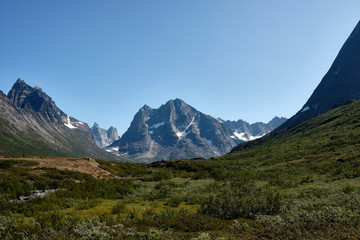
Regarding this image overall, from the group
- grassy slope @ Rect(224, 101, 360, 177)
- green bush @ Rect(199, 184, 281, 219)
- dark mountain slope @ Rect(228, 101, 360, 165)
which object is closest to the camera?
green bush @ Rect(199, 184, 281, 219)

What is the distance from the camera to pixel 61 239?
8820mm

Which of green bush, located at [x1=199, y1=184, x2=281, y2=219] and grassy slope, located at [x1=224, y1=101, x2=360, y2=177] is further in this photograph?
grassy slope, located at [x1=224, y1=101, x2=360, y2=177]

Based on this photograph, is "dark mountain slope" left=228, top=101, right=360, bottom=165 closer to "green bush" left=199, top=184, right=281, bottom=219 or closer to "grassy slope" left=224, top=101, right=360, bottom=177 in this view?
"grassy slope" left=224, top=101, right=360, bottom=177

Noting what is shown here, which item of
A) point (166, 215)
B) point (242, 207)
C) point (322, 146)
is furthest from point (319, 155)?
point (166, 215)

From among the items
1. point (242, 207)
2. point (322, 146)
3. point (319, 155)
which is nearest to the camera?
point (242, 207)

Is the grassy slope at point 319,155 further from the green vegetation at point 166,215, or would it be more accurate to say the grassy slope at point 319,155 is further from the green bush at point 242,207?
the green bush at point 242,207

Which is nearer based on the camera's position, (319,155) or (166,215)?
(166,215)

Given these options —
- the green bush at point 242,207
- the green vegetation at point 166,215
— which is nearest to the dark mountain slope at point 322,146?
the green vegetation at point 166,215

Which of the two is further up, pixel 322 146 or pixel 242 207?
pixel 322 146

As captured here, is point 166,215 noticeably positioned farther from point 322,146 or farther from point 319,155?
point 322,146

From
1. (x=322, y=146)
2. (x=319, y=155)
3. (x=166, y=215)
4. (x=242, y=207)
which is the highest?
(x=322, y=146)

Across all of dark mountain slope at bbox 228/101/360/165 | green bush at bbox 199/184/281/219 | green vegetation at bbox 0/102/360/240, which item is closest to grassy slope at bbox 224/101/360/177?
dark mountain slope at bbox 228/101/360/165

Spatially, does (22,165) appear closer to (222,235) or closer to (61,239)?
(61,239)

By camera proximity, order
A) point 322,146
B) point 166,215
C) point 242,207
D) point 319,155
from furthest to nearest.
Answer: point 322,146
point 319,155
point 242,207
point 166,215
